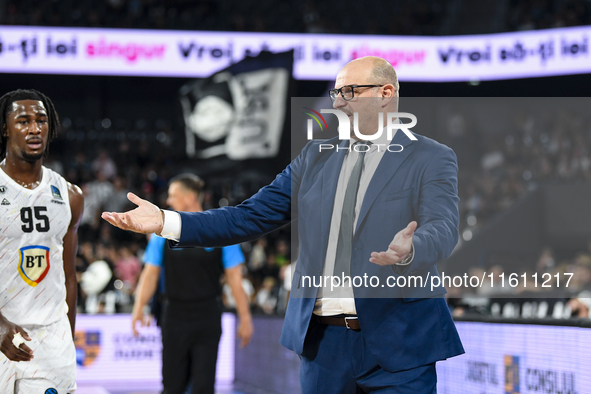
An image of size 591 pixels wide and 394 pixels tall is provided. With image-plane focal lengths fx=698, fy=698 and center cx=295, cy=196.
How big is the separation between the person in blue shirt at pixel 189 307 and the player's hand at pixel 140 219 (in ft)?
9.91

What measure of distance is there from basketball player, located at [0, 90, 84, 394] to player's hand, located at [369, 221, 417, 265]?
1800mm

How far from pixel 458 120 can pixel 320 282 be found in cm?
133

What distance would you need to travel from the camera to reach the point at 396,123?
2.78 m

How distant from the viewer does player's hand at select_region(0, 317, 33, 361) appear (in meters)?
3.16

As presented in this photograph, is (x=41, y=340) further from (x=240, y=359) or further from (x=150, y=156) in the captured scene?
(x=150, y=156)

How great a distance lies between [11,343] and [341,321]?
1553 mm

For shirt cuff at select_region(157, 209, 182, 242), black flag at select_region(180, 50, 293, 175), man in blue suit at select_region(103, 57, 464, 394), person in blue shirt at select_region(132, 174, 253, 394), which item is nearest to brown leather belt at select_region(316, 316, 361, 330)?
man in blue suit at select_region(103, 57, 464, 394)

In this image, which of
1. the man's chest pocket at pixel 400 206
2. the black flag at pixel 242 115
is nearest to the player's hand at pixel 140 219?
the man's chest pocket at pixel 400 206

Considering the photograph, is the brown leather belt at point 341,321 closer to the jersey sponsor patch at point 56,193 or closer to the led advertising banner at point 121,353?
the jersey sponsor patch at point 56,193

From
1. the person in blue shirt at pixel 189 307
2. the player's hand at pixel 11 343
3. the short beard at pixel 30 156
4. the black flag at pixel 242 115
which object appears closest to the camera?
the player's hand at pixel 11 343

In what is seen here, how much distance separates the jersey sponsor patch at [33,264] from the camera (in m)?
3.35

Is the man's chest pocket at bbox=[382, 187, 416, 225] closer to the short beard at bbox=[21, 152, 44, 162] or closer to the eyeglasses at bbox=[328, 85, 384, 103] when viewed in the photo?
the eyeglasses at bbox=[328, 85, 384, 103]

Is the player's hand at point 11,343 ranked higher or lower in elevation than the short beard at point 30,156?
lower

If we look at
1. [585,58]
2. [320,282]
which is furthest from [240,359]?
[585,58]
